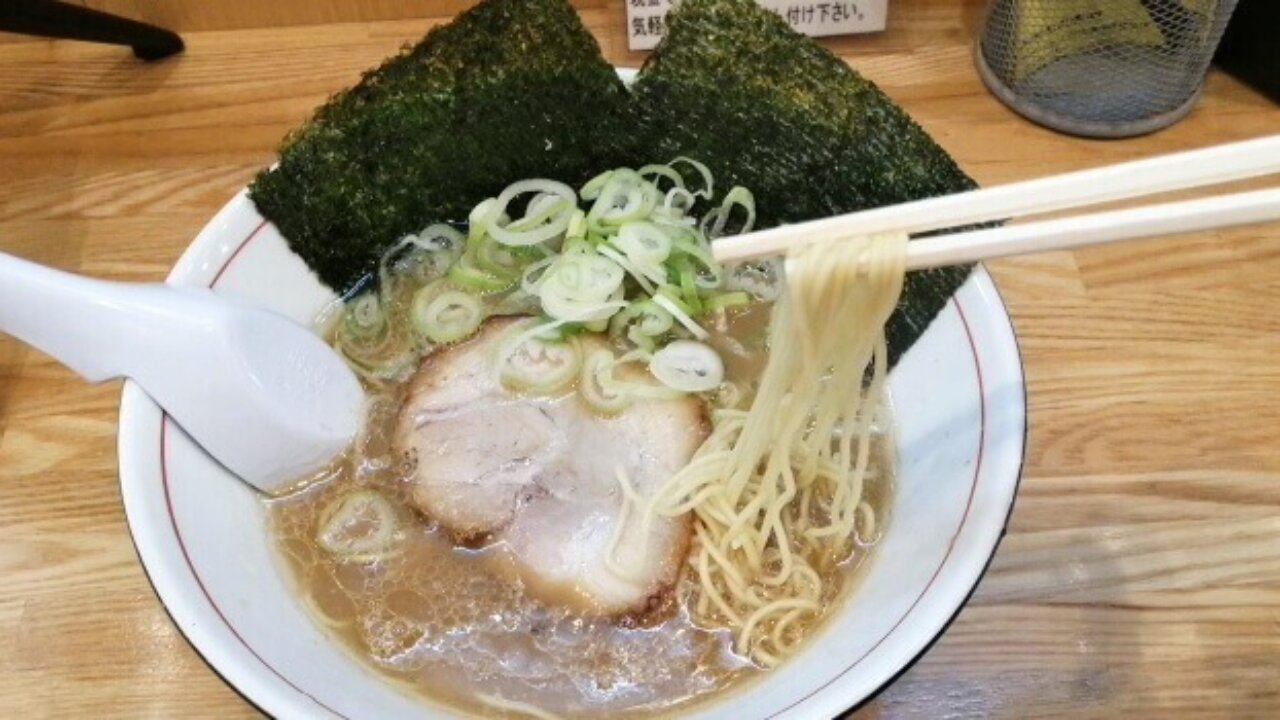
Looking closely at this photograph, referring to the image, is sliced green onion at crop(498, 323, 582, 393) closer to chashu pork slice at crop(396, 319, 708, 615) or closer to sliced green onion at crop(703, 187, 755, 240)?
chashu pork slice at crop(396, 319, 708, 615)

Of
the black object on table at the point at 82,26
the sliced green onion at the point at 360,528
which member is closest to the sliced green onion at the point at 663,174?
the sliced green onion at the point at 360,528

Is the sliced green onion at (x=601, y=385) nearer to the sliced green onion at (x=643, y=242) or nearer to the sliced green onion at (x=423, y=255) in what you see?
the sliced green onion at (x=643, y=242)

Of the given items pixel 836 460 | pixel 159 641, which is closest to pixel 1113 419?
pixel 836 460

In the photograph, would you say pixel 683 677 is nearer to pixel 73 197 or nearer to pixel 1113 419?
pixel 1113 419

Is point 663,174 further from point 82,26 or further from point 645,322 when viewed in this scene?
point 82,26

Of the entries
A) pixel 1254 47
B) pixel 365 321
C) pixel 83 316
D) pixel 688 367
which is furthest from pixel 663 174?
pixel 1254 47

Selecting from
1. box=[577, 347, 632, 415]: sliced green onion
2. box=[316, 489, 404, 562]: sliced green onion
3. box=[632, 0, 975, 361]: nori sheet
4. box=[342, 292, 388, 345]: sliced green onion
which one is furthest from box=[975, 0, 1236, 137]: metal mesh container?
box=[316, 489, 404, 562]: sliced green onion
